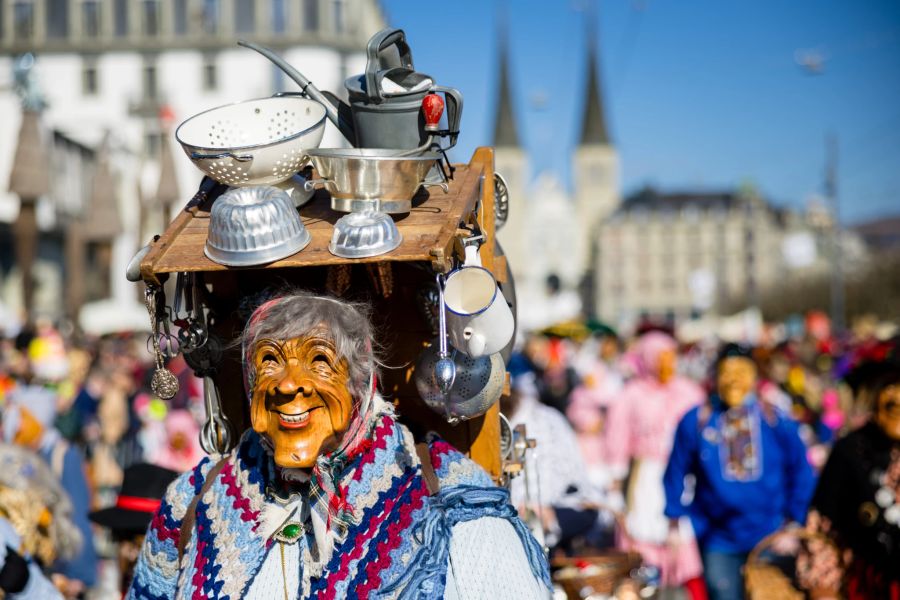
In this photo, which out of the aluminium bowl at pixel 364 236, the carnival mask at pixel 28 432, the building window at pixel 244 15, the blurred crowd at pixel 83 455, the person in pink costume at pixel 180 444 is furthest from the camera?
the building window at pixel 244 15

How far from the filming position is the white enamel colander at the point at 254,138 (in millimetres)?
3016

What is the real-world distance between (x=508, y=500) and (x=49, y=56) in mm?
57980

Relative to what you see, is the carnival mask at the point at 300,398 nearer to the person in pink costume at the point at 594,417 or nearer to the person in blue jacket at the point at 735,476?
the person in blue jacket at the point at 735,476

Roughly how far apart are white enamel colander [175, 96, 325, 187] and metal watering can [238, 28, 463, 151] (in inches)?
4.8

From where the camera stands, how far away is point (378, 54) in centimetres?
317

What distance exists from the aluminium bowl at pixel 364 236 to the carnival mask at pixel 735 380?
161 inches

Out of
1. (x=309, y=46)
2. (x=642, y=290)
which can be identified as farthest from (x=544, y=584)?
(x=642, y=290)

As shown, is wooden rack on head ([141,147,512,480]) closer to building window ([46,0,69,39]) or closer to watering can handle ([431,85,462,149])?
watering can handle ([431,85,462,149])

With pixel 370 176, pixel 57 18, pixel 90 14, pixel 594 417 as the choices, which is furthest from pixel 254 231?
pixel 57 18

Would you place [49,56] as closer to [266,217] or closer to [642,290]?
[266,217]

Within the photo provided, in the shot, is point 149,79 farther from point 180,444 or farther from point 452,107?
point 452,107

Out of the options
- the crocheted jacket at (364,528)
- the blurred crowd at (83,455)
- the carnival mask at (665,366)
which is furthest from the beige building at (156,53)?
the crocheted jacket at (364,528)

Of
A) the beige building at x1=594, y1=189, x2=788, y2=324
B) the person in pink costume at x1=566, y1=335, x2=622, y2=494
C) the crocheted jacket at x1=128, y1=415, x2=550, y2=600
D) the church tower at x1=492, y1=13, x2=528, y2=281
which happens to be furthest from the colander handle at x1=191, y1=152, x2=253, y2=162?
the beige building at x1=594, y1=189, x2=788, y2=324

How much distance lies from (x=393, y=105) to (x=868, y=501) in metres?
3.04
